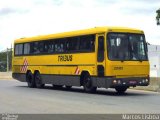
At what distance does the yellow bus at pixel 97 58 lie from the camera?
24188mm

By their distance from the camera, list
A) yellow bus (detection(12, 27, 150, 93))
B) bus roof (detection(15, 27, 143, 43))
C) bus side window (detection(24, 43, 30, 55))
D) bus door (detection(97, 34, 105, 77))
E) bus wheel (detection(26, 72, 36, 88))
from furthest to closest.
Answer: bus side window (detection(24, 43, 30, 55)), bus wheel (detection(26, 72, 36, 88)), bus roof (detection(15, 27, 143, 43)), bus door (detection(97, 34, 105, 77)), yellow bus (detection(12, 27, 150, 93))

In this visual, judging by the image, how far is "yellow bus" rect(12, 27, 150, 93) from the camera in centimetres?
2419

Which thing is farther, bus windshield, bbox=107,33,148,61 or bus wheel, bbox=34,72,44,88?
bus wheel, bbox=34,72,44,88

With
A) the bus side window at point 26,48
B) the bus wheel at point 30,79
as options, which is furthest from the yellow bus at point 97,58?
the bus side window at point 26,48

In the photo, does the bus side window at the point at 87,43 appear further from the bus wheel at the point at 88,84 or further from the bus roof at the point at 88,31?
the bus wheel at the point at 88,84

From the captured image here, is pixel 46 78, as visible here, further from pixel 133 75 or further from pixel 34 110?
pixel 34 110

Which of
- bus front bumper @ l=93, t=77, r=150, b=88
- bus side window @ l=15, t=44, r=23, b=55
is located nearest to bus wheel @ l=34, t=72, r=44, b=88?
bus side window @ l=15, t=44, r=23, b=55

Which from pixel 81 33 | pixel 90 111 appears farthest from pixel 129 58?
pixel 90 111

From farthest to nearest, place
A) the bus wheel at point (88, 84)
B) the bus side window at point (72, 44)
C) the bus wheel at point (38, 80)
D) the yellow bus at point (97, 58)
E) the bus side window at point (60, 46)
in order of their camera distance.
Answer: the bus wheel at point (38, 80)
the bus side window at point (60, 46)
the bus side window at point (72, 44)
the bus wheel at point (88, 84)
the yellow bus at point (97, 58)

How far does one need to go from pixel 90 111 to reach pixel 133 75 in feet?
26.9

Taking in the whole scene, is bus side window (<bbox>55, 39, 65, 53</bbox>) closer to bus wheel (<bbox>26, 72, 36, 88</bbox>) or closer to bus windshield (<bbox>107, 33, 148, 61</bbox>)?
bus wheel (<bbox>26, 72, 36, 88</bbox>)

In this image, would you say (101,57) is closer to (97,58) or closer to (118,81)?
(97,58)

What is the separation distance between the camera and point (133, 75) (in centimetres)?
2445

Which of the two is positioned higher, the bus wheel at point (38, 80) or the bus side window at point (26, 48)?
the bus side window at point (26, 48)
